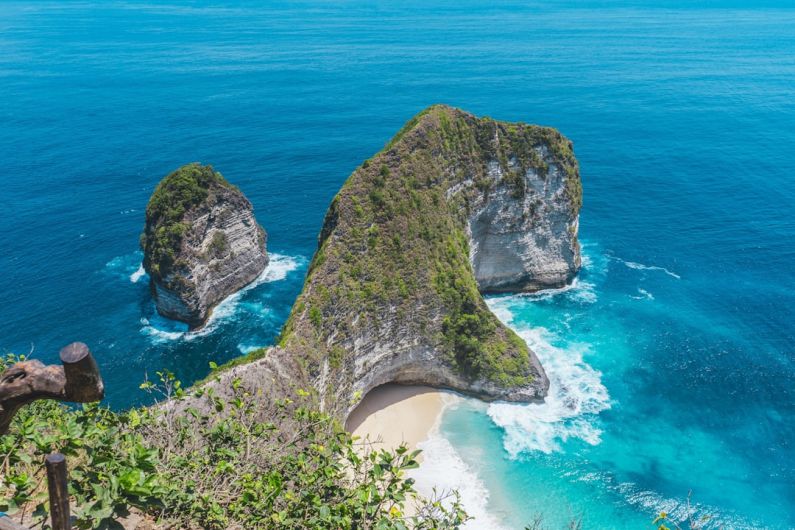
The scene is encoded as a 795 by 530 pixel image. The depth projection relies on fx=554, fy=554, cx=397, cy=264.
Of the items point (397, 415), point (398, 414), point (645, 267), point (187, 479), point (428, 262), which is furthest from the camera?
point (645, 267)

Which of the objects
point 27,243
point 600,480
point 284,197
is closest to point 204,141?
point 284,197

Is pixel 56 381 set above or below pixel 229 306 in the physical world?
above

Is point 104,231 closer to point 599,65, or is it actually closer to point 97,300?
point 97,300

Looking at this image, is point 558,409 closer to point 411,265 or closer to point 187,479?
point 411,265

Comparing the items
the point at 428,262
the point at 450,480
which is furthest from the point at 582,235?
the point at 450,480

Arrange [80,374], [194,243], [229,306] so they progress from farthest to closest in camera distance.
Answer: [229,306], [194,243], [80,374]

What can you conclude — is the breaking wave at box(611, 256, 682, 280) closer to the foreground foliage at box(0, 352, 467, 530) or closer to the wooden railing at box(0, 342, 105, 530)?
the foreground foliage at box(0, 352, 467, 530)

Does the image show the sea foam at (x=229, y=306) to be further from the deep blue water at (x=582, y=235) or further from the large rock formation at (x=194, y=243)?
the large rock formation at (x=194, y=243)

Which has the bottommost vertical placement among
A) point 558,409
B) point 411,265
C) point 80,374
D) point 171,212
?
point 558,409

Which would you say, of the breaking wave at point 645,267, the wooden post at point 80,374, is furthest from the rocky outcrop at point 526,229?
the wooden post at point 80,374
